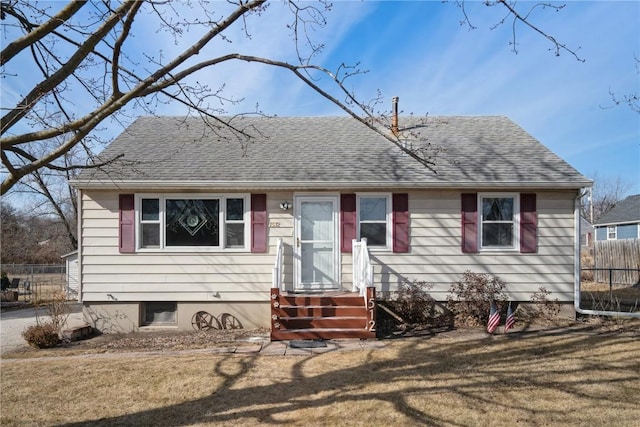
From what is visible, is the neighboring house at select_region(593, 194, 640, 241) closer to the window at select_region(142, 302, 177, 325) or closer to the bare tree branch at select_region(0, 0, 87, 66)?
the window at select_region(142, 302, 177, 325)

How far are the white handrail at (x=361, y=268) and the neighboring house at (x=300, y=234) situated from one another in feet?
0.78

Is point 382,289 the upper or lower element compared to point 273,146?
lower

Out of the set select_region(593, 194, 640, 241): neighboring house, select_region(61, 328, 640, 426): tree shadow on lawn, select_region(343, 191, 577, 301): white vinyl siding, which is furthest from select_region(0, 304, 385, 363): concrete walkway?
select_region(593, 194, 640, 241): neighboring house

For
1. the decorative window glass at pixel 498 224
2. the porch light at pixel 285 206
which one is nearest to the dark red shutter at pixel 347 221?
the porch light at pixel 285 206

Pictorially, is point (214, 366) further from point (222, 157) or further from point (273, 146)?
point (273, 146)

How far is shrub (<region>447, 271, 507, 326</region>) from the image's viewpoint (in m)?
8.41

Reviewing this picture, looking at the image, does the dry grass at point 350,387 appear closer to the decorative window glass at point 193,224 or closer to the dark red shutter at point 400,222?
the dark red shutter at point 400,222

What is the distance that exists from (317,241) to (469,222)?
3.35m

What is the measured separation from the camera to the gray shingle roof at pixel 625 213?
85.3 ft

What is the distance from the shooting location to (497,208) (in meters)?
8.94

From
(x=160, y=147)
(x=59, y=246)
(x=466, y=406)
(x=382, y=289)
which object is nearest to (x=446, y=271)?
(x=382, y=289)

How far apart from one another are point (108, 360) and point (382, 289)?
17.4 feet

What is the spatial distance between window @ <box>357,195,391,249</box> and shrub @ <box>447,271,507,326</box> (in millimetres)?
1813

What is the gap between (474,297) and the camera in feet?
27.7
